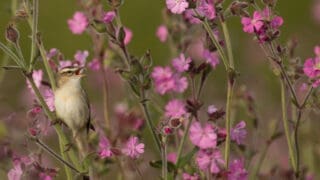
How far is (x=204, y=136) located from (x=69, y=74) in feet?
1.33

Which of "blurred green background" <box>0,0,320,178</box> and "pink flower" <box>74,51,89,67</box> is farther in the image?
"blurred green background" <box>0,0,320,178</box>

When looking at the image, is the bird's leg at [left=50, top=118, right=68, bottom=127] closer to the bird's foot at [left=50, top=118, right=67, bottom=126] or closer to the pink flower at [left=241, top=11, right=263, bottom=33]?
the bird's foot at [left=50, top=118, right=67, bottom=126]

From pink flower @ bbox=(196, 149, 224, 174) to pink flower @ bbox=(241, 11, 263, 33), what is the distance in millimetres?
261

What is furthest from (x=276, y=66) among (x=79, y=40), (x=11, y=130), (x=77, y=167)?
(x=79, y=40)

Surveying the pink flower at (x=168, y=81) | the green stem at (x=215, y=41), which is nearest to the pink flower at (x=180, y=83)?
the pink flower at (x=168, y=81)

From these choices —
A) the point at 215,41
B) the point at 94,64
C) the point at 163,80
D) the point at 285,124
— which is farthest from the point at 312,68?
the point at 94,64

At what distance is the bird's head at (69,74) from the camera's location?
202 centimetres

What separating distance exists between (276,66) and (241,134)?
168 mm

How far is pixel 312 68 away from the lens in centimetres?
189

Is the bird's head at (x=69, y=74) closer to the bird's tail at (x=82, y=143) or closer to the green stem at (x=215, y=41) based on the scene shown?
the bird's tail at (x=82, y=143)

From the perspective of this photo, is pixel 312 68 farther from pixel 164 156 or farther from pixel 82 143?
pixel 82 143

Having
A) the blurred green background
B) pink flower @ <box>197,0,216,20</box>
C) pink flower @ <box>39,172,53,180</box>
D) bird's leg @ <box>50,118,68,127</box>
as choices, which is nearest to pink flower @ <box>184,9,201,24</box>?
pink flower @ <box>197,0,216,20</box>

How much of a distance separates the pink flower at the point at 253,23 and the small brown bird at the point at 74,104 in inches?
16.9

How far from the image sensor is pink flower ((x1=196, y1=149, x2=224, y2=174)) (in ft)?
5.83
